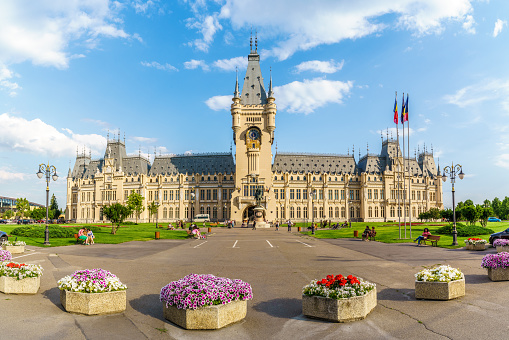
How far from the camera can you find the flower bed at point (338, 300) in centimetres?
1010

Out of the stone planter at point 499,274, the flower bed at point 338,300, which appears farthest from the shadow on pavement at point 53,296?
the stone planter at point 499,274

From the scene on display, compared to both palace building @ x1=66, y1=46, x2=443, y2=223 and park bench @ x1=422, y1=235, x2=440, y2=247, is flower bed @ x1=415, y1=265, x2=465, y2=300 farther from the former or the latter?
palace building @ x1=66, y1=46, x2=443, y2=223

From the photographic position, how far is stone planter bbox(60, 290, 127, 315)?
10.6 metres

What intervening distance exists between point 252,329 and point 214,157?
111848mm

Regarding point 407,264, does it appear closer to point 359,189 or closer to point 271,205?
point 271,205

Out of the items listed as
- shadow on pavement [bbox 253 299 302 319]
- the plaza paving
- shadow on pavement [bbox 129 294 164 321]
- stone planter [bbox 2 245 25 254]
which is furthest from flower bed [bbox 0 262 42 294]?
stone planter [bbox 2 245 25 254]

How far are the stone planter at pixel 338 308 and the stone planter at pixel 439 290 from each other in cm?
307

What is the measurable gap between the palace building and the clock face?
280 millimetres

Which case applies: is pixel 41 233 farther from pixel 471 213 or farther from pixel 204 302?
pixel 471 213

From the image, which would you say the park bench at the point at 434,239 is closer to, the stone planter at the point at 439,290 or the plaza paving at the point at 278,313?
the plaza paving at the point at 278,313

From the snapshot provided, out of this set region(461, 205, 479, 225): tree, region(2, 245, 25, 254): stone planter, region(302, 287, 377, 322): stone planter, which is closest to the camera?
region(302, 287, 377, 322): stone planter

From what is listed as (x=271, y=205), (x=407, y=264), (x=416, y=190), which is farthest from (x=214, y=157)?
(x=407, y=264)

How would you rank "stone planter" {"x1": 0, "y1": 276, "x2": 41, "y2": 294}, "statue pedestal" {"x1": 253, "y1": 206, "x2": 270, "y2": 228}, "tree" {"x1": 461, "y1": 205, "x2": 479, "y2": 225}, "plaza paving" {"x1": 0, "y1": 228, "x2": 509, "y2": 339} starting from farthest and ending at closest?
"statue pedestal" {"x1": 253, "y1": 206, "x2": 270, "y2": 228} → "tree" {"x1": 461, "y1": 205, "x2": 479, "y2": 225} → "stone planter" {"x1": 0, "y1": 276, "x2": 41, "y2": 294} → "plaza paving" {"x1": 0, "y1": 228, "x2": 509, "y2": 339}

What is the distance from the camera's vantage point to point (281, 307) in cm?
1148
